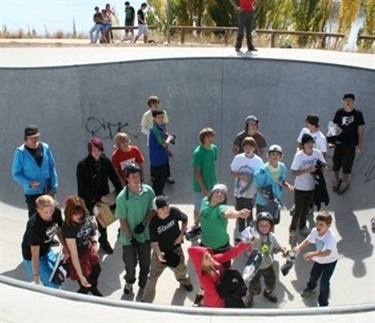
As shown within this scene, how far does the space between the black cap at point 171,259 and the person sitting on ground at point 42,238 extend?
1.05 meters

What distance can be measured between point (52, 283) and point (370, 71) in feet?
21.9

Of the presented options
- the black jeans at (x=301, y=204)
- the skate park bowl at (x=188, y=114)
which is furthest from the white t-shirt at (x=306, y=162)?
the skate park bowl at (x=188, y=114)

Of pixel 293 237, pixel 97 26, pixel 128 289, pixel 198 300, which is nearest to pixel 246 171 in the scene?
pixel 293 237

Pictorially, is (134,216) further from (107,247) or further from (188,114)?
(188,114)

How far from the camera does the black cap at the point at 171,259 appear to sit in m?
5.33

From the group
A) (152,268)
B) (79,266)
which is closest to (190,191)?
(152,268)

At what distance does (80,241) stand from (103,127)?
4.63m

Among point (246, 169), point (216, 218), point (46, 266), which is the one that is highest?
point (246, 169)

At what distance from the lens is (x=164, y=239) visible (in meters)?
5.20

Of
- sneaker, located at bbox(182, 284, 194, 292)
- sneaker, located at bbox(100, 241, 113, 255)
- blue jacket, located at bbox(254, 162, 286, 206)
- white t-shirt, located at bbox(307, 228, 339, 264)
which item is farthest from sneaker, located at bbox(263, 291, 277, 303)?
sneaker, located at bbox(100, 241, 113, 255)

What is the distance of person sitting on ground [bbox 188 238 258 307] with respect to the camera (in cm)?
445

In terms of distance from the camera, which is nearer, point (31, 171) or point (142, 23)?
point (31, 171)

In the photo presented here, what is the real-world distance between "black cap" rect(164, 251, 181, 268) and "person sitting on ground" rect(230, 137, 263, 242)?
4.65 ft

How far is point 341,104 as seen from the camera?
905cm
